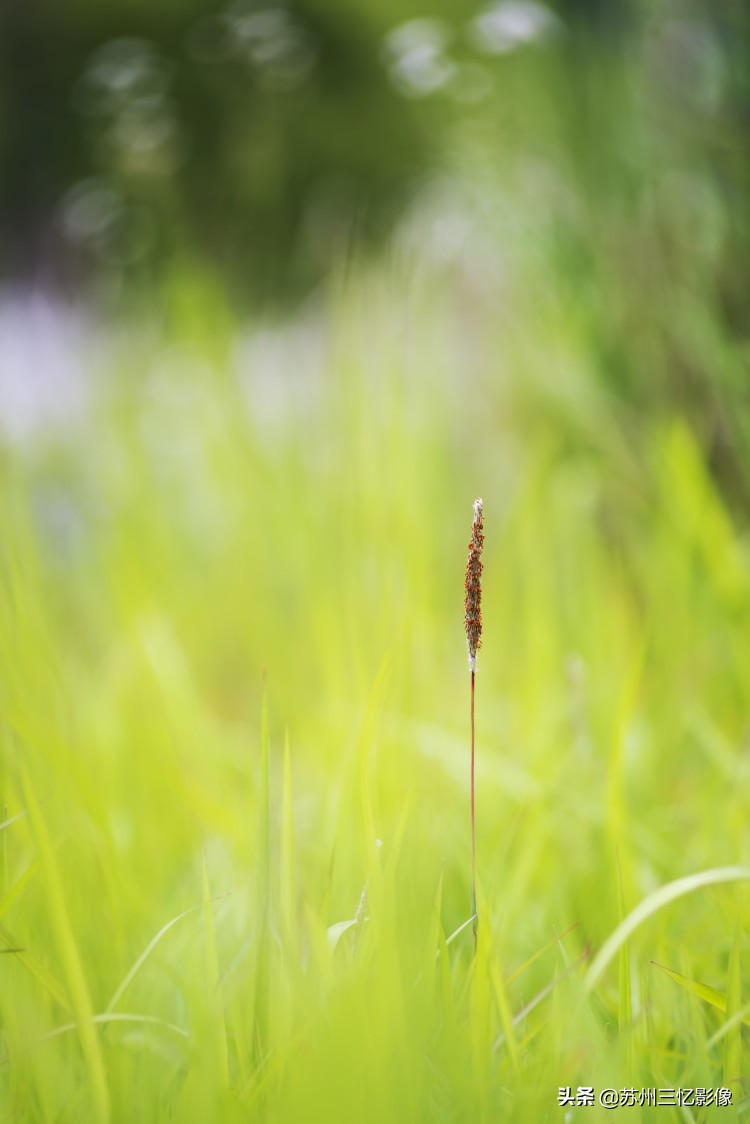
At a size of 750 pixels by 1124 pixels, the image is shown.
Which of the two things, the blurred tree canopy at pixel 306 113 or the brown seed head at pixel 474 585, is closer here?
the brown seed head at pixel 474 585

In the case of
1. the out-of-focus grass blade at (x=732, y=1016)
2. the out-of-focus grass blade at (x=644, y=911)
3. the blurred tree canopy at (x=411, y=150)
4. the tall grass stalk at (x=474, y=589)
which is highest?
the blurred tree canopy at (x=411, y=150)

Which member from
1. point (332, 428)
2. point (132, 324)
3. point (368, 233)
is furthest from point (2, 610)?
point (368, 233)

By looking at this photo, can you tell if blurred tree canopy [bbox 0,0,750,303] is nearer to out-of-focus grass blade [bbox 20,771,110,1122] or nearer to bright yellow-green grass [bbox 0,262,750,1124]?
bright yellow-green grass [bbox 0,262,750,1124]

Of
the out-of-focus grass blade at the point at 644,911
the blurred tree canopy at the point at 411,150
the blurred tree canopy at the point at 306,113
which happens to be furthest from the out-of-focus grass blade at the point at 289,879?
the blurred tree canopy at the point at 306,113

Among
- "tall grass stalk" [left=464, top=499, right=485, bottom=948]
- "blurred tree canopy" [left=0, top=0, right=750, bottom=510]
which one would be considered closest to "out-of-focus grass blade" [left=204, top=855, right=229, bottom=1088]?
"tall grass stalk" [left=464, top=499, right=485, bottom=948]

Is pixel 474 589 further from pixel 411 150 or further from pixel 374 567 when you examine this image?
pixel 411 150

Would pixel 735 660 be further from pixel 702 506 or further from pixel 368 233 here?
pixel 368 233

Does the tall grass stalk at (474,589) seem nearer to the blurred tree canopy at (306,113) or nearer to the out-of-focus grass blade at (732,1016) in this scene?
the out-of-focus grass blade at (732,1016)
